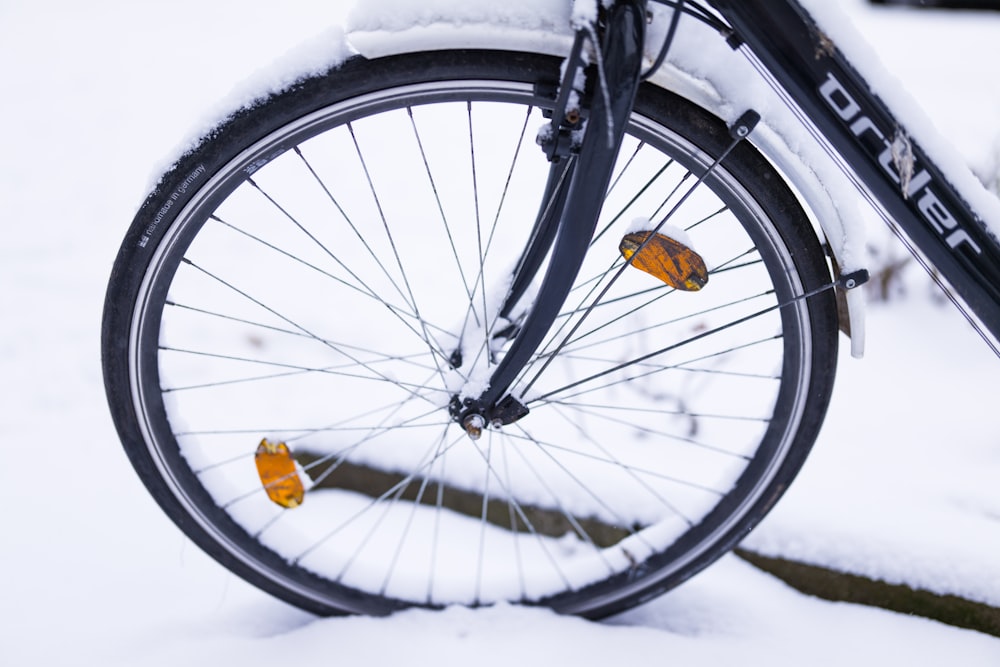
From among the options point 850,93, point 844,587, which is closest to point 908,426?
point 844,587

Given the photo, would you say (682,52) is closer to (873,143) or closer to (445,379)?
(873,143)

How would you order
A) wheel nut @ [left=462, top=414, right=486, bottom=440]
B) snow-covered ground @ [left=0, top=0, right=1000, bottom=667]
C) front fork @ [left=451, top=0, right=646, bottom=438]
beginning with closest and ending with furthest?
front fork @ [left=451, top=0, right=646, bottom=438], wheel nut @ [left=462, top=414, right=486, bottom=440], snow-covered ground @ [left=0, top=0, right=1000, bottom=667]

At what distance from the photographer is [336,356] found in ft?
5.69

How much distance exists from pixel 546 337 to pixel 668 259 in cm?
38

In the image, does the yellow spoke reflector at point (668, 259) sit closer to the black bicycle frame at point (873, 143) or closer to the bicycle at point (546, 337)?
the bicycle at point (546, 337)

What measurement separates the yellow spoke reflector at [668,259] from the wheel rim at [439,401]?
44mm

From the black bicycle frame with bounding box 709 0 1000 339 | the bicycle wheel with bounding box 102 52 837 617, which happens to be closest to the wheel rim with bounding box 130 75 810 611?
the bicycle wheel with bounding box 102 52 837 617

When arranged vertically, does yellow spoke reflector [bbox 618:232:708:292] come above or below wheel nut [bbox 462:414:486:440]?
above

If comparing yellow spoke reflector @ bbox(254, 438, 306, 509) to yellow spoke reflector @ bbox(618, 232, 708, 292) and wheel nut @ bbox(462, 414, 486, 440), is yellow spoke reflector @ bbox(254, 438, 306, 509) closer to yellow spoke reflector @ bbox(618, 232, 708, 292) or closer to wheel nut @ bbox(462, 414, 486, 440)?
wheel nut @ bbox(462, 414, 486, 440)

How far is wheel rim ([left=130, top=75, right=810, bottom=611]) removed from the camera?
3.01ft

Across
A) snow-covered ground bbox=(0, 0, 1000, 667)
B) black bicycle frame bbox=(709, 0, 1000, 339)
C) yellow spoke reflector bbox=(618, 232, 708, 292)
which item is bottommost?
snow-covered ground bbox=(0, 0, 1000, 667)

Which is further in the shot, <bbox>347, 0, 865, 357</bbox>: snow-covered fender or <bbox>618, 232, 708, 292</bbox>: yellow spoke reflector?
<bbox>618, 232, 708, 292</bbox>: yellow spoke reflector

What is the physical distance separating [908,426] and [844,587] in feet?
1.60

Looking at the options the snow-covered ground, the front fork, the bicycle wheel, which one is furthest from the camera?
the snow-covered ground
